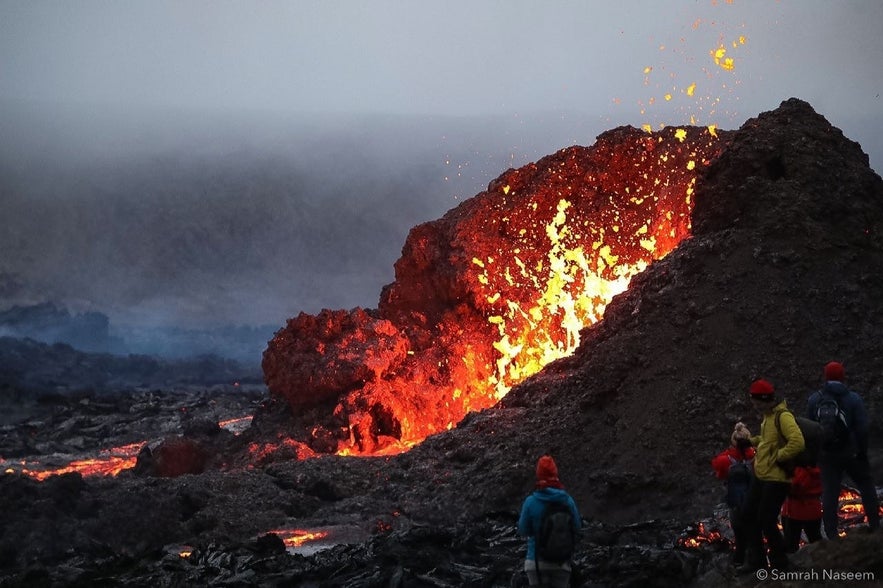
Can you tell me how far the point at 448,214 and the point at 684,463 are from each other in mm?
19617

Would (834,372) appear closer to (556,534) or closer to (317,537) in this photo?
(556,534)

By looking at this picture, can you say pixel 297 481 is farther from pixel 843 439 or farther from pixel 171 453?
pixel 843 439

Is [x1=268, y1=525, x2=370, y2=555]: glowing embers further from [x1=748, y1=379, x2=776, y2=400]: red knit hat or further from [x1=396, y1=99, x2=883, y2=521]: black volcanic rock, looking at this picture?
[x1=748, y1=379, x2=776, y2=400]: red knit hat

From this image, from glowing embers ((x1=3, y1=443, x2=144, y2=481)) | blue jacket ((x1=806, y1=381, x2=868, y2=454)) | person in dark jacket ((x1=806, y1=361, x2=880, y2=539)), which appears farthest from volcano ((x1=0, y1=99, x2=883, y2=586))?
glowing embers ((x1=3, y1=443, x2=144, y2=481))

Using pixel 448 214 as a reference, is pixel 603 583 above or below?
below

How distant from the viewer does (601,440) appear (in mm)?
17875

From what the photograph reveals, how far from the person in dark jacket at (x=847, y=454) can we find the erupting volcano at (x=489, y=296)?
18.1 metres

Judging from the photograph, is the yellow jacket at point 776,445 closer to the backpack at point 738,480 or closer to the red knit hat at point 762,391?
the red knit hat at point 762,391

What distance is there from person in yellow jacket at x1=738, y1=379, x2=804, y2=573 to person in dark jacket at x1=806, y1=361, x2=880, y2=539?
1042mm

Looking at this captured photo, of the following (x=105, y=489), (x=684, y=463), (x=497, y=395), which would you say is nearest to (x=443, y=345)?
(x=497, y=395)

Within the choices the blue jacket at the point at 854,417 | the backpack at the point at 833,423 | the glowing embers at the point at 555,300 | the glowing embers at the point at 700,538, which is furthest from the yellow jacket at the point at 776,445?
the glowing embers at the point at 555,300

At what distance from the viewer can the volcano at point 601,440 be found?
44.4 feet

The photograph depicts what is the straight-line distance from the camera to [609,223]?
32406 millimetres

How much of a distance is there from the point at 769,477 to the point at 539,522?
101 inches
